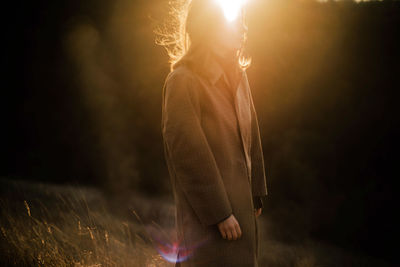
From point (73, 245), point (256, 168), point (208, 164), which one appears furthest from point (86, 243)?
point (208, 164)

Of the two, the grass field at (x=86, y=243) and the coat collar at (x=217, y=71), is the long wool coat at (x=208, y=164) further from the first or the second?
the grass field at (x=86, y=243)

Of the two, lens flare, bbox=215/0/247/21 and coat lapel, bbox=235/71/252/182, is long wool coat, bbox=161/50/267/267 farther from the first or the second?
lens flare, bbox=215/0/247/21

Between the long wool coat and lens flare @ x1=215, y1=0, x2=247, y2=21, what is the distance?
0.65 feet

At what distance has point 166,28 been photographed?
1.67 meters

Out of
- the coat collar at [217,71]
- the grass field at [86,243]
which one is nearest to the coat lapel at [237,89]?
the coat collar at [217,71]

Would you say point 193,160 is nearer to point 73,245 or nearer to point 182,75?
point 182,75

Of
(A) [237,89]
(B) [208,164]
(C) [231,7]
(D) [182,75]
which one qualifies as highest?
(C) [231,7]

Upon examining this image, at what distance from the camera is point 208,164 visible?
1051mm

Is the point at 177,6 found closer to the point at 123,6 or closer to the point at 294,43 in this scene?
the point at 294,43

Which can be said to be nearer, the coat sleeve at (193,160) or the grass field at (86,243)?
the coat sleeve at (193,160)

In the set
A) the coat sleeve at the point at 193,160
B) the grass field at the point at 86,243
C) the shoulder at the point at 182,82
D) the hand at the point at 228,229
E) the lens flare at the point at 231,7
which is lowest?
the grass field at the point at 86,243

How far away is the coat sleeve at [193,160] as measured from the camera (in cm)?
A: 104

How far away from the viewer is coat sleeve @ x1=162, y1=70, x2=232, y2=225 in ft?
3.40

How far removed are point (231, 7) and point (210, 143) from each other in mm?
581
